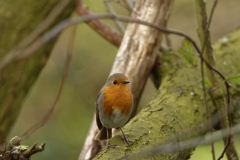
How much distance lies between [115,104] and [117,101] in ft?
0.10

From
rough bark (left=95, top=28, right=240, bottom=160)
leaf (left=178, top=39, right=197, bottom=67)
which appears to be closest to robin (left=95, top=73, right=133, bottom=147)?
rough bark (left=95, top=28, right=240, bottom=160)

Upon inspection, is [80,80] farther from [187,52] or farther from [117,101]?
[187,52]

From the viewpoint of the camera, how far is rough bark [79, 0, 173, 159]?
12.4 feet

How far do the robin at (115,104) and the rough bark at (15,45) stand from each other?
126 cm

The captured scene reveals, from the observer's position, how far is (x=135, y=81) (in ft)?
12.3

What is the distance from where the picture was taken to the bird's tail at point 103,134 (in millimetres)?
3166

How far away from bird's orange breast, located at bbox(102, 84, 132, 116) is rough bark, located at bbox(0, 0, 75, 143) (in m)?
1.32

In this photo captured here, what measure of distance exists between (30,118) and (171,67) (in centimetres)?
370

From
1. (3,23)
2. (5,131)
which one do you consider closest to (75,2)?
(3,23)

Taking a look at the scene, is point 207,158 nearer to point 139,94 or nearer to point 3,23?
point 139,94

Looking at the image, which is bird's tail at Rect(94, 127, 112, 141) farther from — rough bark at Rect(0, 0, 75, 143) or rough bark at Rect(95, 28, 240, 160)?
rough bark at Rect(0, 0, 75, 143)

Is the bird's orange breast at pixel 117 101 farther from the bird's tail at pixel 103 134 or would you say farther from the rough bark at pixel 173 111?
the bird's tail at pixel 103 134

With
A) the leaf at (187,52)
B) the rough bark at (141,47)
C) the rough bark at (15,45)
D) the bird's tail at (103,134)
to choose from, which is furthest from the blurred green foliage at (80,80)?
the leaf at (187,52)

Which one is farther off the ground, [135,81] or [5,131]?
[135,81]
